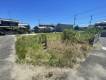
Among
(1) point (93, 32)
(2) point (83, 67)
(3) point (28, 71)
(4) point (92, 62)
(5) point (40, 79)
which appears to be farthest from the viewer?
(1) point (93, 32)

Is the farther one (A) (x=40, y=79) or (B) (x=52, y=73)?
(B) (x=52, y=73)

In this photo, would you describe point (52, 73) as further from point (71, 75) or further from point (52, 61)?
point (52, 61)

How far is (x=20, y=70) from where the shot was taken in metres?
9.32

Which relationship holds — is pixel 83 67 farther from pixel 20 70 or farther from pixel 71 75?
pixel 20 70

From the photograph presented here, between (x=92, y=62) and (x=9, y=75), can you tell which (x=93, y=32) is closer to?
(x=92, y=62)

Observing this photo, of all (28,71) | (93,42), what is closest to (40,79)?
(28,71)

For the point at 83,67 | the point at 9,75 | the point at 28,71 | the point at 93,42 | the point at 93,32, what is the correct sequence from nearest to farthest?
the point at 9,75
the point at 28,71
the point at 83,67
the point at 93,42
the point at 93,32

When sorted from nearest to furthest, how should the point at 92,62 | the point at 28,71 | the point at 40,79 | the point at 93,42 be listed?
1. the point at 40,79
2. the point at 28,71
3. the point at 92,62
4. the point at 93,42

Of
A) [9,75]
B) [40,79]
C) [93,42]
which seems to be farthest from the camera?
[93,42]

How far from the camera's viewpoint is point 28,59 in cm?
1145

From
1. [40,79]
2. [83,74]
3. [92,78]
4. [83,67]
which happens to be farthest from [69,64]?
[40,79]

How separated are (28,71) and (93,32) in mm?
16575

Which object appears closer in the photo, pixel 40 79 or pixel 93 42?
pixel 40 79

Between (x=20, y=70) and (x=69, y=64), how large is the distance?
264cm
